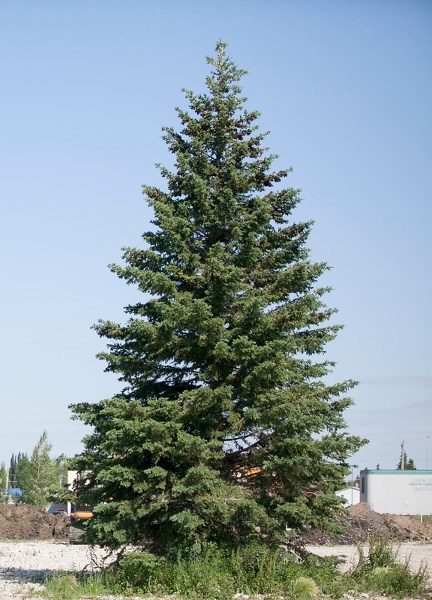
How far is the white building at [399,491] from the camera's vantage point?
217 ft

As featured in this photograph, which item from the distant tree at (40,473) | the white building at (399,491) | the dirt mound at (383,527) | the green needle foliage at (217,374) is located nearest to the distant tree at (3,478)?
the distant tree at (40,473)

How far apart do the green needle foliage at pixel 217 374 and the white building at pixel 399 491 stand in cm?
5044

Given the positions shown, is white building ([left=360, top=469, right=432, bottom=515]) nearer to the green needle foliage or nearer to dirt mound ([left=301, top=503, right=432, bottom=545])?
dirt mound ([left=301, top=503, right=432, bottom=545])

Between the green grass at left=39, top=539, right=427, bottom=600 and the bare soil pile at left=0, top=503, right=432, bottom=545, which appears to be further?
the bare soil pile at left=0, top=503, right=432, bottom=545

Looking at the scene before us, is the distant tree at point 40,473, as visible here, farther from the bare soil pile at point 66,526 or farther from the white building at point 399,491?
the white building at point 399,491

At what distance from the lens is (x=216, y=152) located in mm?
19953

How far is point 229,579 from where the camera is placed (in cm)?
1709

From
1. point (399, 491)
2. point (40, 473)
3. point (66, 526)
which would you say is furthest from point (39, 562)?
point (399, 491)

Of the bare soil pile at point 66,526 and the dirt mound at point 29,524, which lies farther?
the dirt mound at point 29,524

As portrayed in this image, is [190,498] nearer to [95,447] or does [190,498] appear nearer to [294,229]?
[95,447]

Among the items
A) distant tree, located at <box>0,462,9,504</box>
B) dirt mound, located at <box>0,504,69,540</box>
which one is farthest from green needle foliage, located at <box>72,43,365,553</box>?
distant tree, located at <box>0,462,9,504</box>

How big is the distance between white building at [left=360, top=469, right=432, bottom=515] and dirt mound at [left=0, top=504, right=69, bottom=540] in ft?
91.3

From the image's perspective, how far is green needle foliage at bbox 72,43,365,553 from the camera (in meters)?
17.3

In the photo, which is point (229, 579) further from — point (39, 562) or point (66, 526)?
point (66, 526)
